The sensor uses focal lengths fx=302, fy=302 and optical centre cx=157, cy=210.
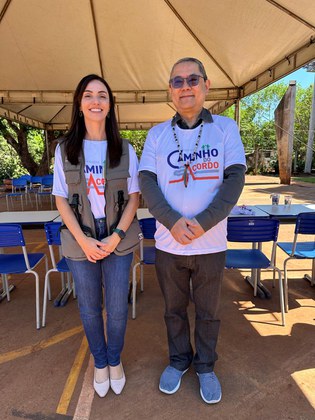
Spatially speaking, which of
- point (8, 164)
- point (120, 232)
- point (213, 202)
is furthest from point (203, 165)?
point (8, 164)

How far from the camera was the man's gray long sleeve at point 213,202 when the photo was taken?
162 centimetres

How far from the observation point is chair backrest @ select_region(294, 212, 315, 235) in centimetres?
291

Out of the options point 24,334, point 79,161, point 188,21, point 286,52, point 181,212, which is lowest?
point 24,334

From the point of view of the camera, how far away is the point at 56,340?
102 inches

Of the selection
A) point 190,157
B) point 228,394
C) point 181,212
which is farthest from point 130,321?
point 190,157

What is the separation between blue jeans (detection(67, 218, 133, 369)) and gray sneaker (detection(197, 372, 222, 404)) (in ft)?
1.94

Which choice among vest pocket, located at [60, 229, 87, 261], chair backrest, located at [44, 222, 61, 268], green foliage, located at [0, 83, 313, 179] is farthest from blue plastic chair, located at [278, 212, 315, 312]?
green foliage, located at [0, 83, 313, 179]

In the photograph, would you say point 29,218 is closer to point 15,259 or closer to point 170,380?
point 15,259

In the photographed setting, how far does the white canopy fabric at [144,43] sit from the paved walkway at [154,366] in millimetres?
3409

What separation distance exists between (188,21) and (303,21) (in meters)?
1.76

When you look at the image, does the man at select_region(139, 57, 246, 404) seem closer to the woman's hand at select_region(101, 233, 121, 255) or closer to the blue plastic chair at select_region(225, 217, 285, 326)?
the woman's hand at select_region(101, 233, 121, 255)

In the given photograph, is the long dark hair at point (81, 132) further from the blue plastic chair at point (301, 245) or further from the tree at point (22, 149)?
the tree at point (22, 149)

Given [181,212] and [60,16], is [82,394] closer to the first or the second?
[181,212]

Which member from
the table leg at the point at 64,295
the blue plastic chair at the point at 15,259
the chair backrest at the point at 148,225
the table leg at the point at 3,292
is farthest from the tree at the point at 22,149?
the chair backrest at the point at 148,225
